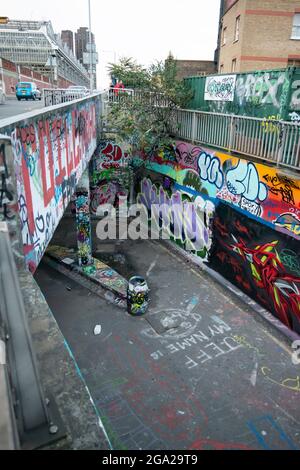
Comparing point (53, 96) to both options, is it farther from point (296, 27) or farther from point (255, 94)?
point (296, 27)

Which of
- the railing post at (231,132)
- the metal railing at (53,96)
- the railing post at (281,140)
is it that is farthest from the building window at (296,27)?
the railing post at (281,140)

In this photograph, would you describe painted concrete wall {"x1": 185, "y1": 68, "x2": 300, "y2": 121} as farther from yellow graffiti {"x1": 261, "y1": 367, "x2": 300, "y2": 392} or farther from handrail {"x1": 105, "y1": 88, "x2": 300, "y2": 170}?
yellow graffiti {"x1": 261, "y1": 367, "x2": 300, "y2": 392}

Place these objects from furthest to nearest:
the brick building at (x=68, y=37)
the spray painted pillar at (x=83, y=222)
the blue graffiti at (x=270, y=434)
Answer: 1. the brick building at (x=68, y=37)
2. the spray painted pillar at (x=83, y=222)
3. the blue graffiti at (x=270, y=434)

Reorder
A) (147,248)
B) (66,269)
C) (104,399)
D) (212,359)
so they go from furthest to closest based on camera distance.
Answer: (147,248) < (66,269) < (212,359) < (104,399)

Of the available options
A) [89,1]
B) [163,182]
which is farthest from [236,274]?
[89,1]

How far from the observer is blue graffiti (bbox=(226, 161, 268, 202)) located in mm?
10289

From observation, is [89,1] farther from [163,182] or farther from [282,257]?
[282,257]

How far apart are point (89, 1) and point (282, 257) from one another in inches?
834

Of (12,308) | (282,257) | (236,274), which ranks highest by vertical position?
(12,308)

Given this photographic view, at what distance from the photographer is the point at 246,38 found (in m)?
22.7

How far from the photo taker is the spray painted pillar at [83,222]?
1320cm

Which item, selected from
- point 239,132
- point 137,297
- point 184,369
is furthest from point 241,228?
point 184,369

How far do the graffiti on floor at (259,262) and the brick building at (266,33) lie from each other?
16.1 m

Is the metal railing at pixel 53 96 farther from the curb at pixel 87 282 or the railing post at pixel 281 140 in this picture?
the railing post at pixel 281 140
